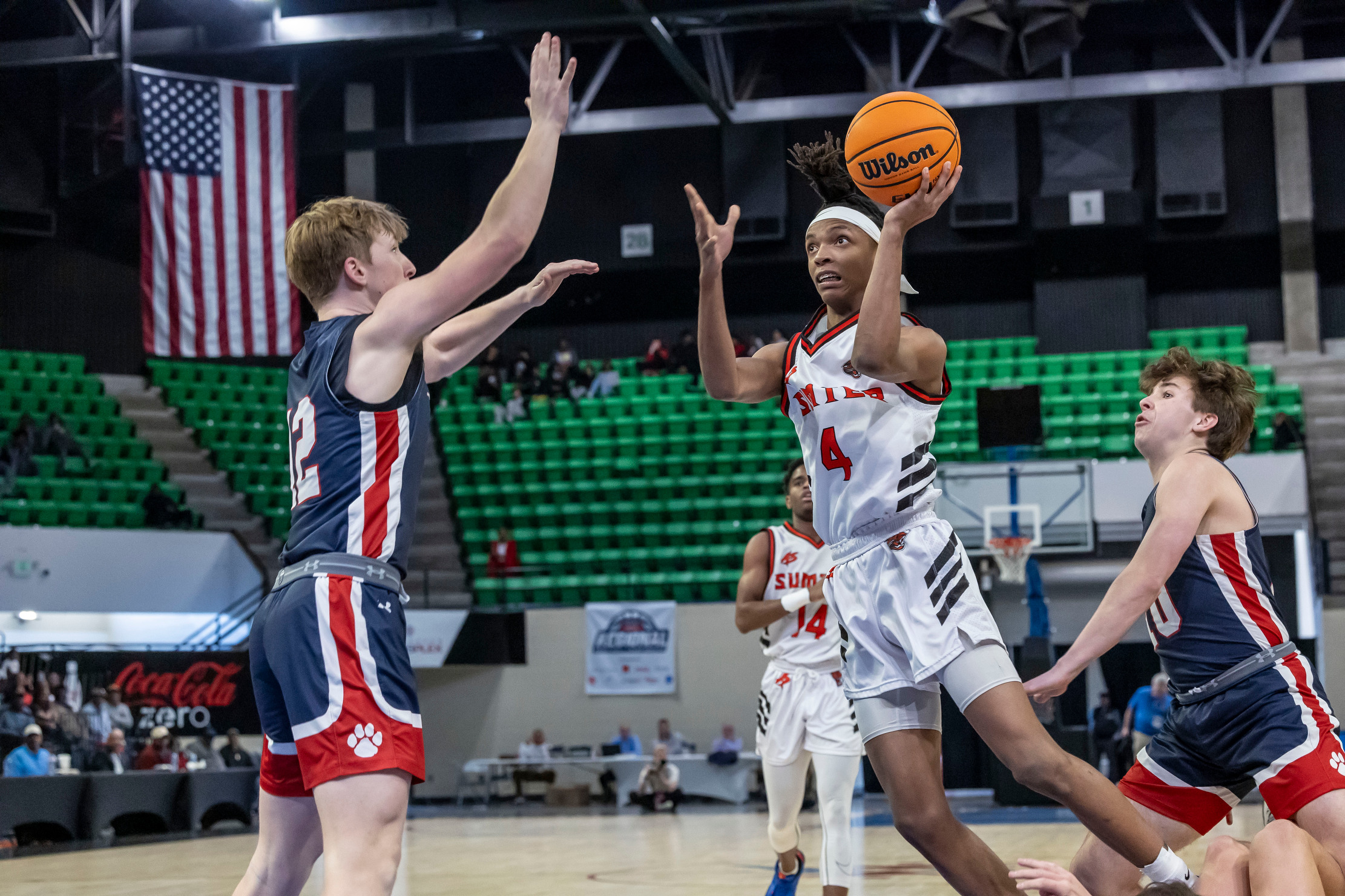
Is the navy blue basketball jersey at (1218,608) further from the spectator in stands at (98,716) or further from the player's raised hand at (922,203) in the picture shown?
the spectator in stands at (98,716)

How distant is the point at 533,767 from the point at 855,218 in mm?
16057

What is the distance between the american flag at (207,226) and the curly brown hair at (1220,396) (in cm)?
1437

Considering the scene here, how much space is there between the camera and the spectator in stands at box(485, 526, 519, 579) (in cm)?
2034

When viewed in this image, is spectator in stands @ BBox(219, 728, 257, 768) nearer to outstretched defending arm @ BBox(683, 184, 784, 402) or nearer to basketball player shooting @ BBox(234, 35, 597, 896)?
outstretched defending arm @ BBox(683, 184, 784, 402)

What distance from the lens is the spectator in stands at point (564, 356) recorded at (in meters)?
23.5

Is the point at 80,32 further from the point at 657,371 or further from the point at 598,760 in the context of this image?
the point at 598,760

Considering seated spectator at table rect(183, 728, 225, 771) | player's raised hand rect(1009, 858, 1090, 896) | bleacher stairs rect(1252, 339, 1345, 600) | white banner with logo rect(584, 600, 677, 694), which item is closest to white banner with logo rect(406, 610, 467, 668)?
white banner with logo rect(584, 600, 677, 694)

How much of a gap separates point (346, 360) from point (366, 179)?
Result: 22937 millimetres

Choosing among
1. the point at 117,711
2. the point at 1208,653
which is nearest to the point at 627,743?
the point at 117,711

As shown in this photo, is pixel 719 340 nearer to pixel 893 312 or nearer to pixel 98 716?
pixel 893 312

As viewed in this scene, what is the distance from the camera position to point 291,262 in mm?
3570

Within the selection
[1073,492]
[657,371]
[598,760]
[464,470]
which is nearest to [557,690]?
[598,760]

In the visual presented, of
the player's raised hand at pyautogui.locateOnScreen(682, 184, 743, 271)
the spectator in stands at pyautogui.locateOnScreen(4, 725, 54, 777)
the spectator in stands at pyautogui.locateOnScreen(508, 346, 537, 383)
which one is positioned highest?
the spectator in stands at pyautogui.locateOnScreen(508, 346, 537, 383)

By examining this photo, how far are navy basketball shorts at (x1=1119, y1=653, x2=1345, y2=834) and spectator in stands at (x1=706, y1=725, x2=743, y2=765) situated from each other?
543 inches
